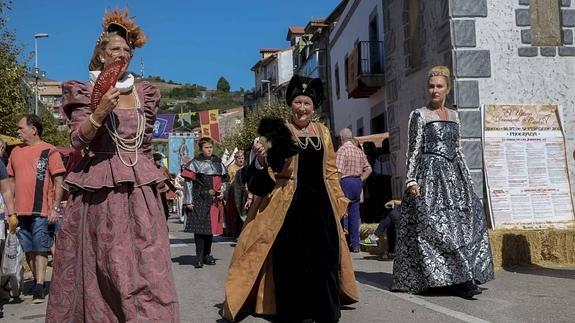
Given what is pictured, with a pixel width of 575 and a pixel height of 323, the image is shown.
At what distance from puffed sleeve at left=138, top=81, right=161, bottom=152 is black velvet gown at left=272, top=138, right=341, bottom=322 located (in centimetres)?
164

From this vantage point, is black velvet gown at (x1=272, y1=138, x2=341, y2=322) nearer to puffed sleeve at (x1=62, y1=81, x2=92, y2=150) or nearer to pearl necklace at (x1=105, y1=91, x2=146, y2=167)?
pearl necklace at (x1=105, y1=91, x2=146, y2=167)

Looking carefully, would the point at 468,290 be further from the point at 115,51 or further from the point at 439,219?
the point at 115,51

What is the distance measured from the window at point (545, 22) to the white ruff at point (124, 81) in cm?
762

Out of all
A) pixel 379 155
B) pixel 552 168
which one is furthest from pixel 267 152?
pixel 379 155

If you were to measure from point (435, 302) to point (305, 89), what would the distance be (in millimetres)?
2284

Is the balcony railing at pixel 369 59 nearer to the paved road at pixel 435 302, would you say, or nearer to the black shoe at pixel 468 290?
the paved road at pixel 435 302

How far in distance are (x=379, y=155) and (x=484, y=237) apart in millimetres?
13299

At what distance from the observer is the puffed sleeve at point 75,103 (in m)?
3.99

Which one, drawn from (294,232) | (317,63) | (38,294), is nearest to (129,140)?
(294,232)

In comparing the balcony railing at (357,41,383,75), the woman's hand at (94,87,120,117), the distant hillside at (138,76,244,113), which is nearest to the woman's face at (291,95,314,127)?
the woman's hand at (94,87,120,117)

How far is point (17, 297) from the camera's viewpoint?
25.5ft

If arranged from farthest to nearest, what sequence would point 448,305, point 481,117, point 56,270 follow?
point 481,117 → point 448,305 → point 56,270

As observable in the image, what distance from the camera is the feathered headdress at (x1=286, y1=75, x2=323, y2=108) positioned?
231 inches

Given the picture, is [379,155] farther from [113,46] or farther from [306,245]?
[113,46]
